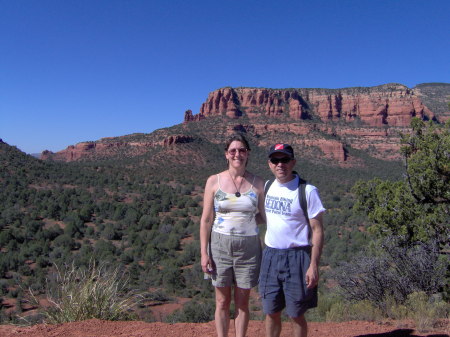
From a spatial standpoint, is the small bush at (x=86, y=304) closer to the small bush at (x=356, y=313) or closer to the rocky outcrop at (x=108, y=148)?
the small bush at (x=356, y=313)

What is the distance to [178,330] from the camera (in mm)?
3613

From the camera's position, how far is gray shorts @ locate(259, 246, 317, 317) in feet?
8.13

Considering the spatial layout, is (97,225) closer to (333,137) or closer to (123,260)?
(123,260)

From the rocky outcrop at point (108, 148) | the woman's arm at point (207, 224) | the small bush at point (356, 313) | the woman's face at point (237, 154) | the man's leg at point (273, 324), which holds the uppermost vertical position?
the rocky outcrop at point (108, 148)

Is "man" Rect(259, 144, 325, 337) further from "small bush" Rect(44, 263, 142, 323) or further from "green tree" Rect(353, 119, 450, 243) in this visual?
"green tree" Rect(353, 119, 450, 243)

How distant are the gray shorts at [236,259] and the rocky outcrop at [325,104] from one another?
241ft

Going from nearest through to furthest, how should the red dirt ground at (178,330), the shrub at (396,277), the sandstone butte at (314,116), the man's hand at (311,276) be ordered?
1. the man's hand at (311,276)
2. the red dirt ground at (178,330)
3. the shrub at (396,277)
4. the sandstone butte at (314,116)

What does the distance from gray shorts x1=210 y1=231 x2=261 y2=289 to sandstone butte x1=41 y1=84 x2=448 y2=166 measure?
5758 centimetres

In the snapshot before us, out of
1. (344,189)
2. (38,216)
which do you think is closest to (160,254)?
(38,216)

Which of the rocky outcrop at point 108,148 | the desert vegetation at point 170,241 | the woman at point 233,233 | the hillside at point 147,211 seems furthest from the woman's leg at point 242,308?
the rocky outcrop at point 108,148

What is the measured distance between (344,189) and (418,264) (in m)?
31.4

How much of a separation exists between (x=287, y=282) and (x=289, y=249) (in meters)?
0.25

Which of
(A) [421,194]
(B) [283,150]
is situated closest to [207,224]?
(B) [283,150]

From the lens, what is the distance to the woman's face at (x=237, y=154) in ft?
9.03
